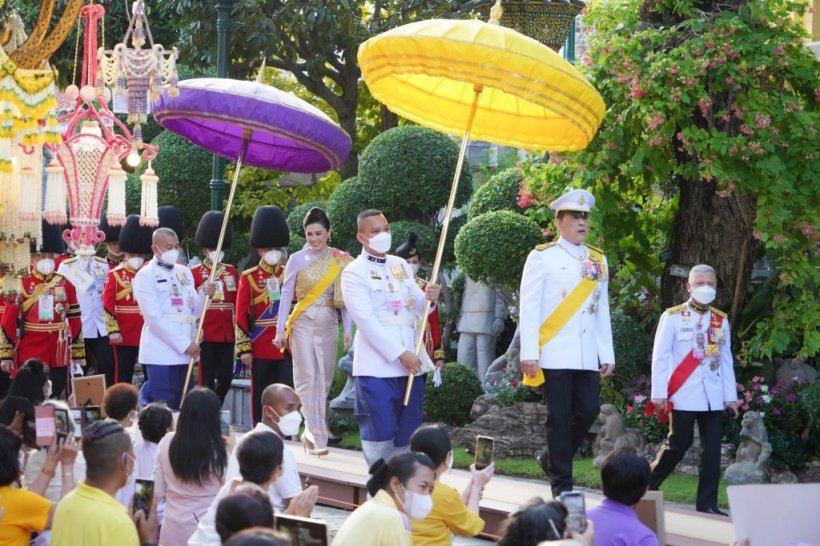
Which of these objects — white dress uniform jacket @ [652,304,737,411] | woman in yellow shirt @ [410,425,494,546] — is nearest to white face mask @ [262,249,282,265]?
white dress uniform jacket @ [652,304,737,411]

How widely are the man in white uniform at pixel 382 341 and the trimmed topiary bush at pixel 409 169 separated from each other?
596 cm

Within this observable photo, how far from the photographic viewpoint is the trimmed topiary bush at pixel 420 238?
15.4 metres

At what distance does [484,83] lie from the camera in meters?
9.01

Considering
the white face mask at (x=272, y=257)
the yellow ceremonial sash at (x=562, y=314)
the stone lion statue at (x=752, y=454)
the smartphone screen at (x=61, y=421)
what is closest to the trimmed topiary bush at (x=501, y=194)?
the white face mask at (x=272, y=257)

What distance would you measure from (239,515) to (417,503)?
1.16 metres

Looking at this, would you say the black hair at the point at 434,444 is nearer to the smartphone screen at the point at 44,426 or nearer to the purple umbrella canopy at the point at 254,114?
the smartphone screen at the point at 44,426

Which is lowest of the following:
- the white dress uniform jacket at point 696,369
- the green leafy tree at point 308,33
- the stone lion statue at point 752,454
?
the stone lion statue at point 752,454

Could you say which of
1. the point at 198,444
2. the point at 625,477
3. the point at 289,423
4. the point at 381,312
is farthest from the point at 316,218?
the point at 625,477

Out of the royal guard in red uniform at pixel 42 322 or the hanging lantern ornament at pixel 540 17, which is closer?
the hanging lantern ornament at pixel 540 17

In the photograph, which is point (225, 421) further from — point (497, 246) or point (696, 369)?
point (497, 246)

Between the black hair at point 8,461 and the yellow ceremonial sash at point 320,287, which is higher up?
the yellow ceremonial sash at point 320,287

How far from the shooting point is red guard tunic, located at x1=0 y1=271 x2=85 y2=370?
13.5 m

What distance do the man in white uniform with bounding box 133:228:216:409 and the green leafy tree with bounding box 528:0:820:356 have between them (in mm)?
3256

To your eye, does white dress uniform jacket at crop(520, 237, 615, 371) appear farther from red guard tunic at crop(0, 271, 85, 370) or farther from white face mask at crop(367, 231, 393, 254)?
red guard tunic at crop(0, 271, 85, 370)
